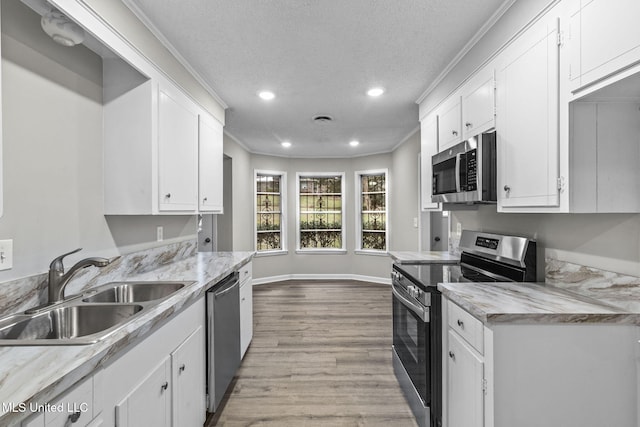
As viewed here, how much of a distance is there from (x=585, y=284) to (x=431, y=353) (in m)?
0.85

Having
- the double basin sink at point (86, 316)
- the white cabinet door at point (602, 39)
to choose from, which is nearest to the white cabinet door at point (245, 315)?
the double basin sink at point (86, 316)

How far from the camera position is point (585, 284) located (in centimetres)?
157

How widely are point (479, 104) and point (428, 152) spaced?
914 millimetres

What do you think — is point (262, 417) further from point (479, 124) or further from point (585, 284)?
point (479, 124)

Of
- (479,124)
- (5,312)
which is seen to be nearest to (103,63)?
(5,312)

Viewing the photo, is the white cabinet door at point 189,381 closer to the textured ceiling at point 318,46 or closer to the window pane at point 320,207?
the textured ceiling at point 318,46

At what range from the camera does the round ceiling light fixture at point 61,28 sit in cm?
145

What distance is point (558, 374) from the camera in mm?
1280

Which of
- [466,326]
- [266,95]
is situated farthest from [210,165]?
[466,326]

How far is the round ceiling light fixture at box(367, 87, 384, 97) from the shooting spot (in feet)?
9.89

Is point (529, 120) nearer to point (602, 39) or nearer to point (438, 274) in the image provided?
point (602, 39)

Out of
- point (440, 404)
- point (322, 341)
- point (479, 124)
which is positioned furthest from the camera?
point (322, 341)

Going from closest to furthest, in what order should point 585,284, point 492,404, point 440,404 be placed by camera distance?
point 492,404 → point 585,284 → point 440,404

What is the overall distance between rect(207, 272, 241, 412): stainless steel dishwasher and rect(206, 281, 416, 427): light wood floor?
191 millimetres
